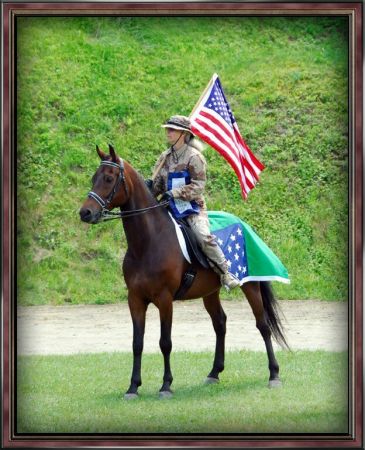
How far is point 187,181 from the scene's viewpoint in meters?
11.5

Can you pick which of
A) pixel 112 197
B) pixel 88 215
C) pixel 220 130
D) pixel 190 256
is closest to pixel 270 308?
pixel 190 256

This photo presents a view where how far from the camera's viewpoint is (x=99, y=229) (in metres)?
19.7

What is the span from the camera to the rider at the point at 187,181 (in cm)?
1133

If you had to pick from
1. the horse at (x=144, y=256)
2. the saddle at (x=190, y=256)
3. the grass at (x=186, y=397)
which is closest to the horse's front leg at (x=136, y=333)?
the horse at (x=144, y=256)

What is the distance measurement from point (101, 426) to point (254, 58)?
13731 mm

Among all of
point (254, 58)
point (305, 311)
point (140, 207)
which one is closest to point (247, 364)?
point (140, 207)

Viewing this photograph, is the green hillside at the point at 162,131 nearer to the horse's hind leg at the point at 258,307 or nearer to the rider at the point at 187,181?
the horse's hind leg at the point at 258,307

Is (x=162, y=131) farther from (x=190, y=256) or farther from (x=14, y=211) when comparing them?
(x=14, y=211)

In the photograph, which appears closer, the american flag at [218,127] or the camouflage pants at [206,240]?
the camouflage pants at [206,240]

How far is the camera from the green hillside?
19.1 meters

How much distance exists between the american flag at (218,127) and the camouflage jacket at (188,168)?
0.27 m

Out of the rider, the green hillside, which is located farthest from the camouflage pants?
the green hillside

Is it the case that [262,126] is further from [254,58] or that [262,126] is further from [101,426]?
[101,426]

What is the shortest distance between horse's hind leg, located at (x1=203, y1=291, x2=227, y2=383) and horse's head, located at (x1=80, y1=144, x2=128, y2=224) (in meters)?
2.13
